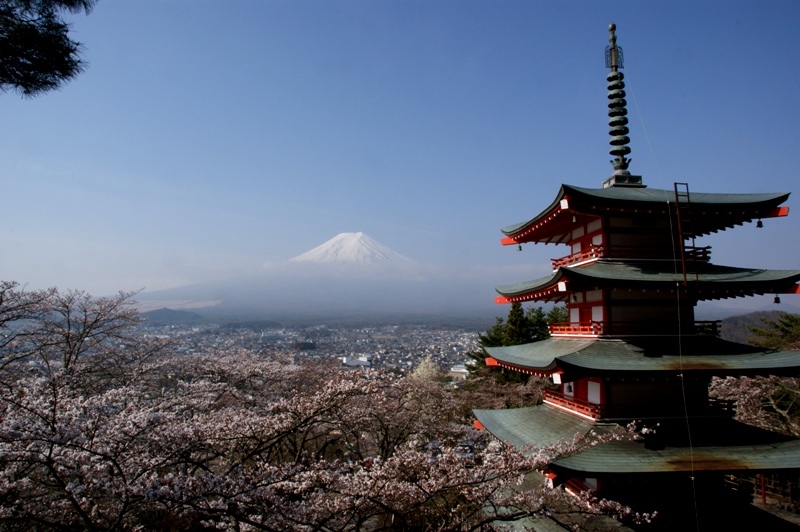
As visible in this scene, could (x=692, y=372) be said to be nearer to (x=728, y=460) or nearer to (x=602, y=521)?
(x=728, y=460)

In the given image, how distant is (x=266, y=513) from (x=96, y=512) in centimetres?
194

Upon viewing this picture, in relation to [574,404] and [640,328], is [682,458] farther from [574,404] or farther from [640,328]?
[640,328]

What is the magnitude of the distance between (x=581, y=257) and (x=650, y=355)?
225 cm

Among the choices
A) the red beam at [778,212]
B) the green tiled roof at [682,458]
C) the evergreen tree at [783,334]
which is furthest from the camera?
the evergreen tree at [783,334]

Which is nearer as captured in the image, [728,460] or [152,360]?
[728,460]

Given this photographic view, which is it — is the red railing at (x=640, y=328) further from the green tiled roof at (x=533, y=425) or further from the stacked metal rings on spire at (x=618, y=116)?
the stacked metal rings on spire at (x=618, y=116)

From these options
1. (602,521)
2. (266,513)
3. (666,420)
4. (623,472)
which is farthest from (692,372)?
(266,513)

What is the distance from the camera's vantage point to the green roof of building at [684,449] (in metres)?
6.46

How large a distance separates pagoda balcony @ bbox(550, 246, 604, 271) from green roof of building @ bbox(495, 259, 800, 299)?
183 mm

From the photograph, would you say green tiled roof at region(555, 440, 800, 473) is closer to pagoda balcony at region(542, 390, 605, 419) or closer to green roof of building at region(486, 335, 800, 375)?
pagoda balcony at region(542, 390, 605, 419)

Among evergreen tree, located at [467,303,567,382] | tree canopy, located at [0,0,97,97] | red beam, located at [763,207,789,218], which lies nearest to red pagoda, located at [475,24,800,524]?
red beam, located at [763,207,789,218]

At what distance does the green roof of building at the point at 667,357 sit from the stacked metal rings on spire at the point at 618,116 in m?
4.27

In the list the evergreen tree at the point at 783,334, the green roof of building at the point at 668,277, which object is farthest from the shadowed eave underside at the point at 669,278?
the evergreen tree at the point at 783,334

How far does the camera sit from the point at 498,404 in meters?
17.4
